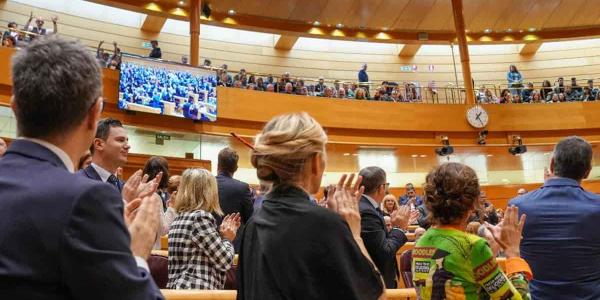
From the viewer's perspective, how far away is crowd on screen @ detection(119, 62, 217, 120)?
10.4 m

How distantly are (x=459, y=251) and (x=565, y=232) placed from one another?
67 cm

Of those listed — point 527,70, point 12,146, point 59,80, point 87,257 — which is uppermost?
point 527,70

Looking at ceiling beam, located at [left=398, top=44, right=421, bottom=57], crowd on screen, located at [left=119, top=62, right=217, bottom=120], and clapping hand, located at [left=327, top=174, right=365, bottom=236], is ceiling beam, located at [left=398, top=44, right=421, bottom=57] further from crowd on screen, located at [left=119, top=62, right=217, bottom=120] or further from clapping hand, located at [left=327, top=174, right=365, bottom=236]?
clapping hand, located at [left=327, top=174, right=365, bottom=236]

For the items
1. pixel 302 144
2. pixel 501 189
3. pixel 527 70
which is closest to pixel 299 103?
pixel 501 189

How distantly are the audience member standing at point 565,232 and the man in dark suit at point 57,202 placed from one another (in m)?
1.63

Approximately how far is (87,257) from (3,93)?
10.0 meters

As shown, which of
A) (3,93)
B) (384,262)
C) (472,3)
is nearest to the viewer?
(384,262)

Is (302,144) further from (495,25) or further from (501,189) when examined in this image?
(495,25)

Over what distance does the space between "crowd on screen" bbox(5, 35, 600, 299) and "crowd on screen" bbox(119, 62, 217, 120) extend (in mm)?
8353

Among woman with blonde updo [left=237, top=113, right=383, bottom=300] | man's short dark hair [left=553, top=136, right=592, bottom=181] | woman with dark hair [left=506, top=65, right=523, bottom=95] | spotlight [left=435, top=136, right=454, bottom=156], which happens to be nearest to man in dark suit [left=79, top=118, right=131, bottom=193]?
woman with blonde updo [left=237, top=113, right=383, bottom=300]

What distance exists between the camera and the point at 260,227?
145 cm

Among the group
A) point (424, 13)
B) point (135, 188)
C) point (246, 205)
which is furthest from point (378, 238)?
point (424, 13)

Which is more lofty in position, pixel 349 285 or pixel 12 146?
pixel 12 146

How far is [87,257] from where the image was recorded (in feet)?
3.07
